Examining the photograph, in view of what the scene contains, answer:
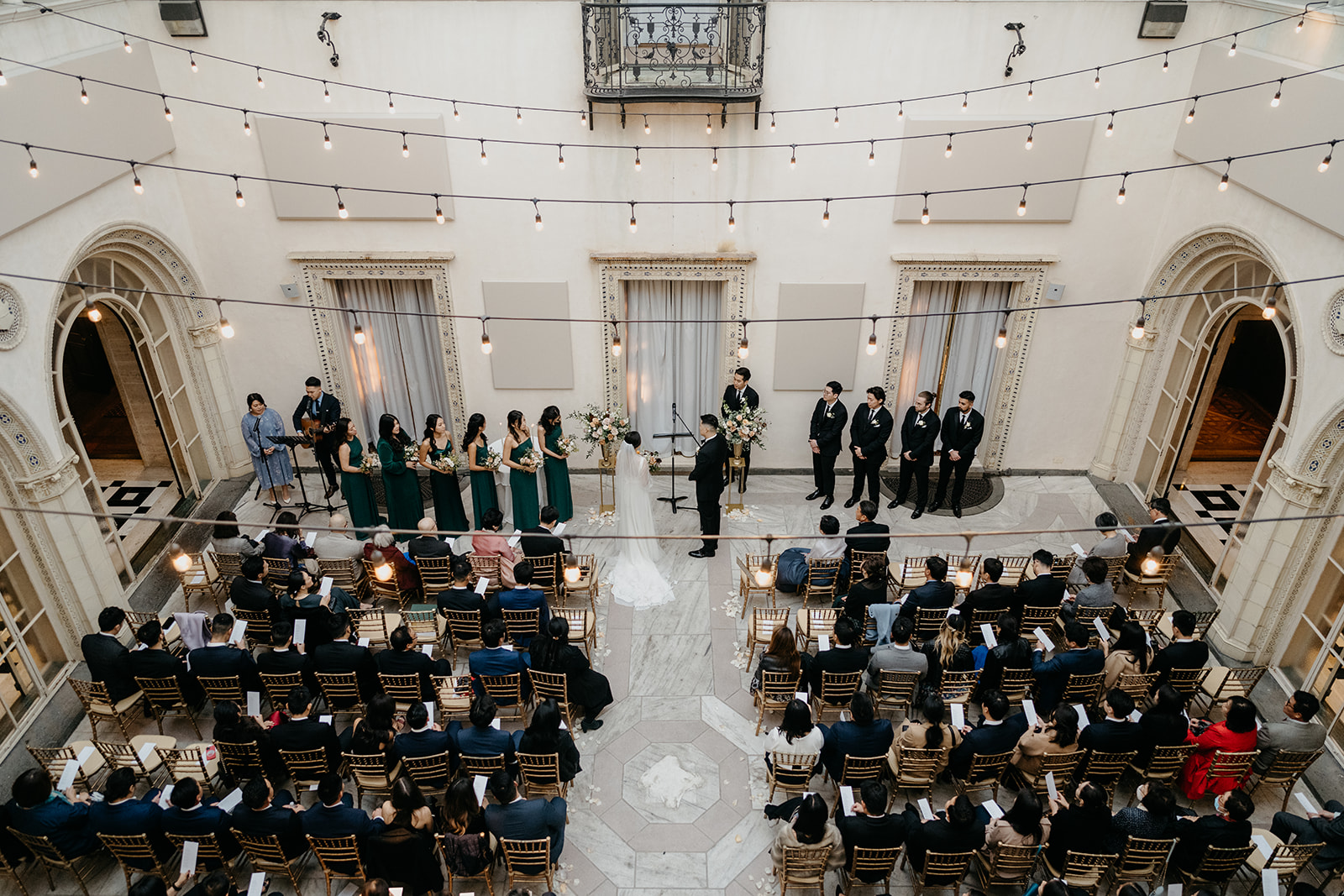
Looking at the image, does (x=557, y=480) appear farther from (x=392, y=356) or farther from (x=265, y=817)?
(x=265, y=817)

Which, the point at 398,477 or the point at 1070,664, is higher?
the point at 1070,664

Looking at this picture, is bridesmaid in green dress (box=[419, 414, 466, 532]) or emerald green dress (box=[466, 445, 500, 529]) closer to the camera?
bridesmaid in green dress (box=[419, 414, 466, 532])

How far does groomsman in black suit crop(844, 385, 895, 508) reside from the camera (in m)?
11.1

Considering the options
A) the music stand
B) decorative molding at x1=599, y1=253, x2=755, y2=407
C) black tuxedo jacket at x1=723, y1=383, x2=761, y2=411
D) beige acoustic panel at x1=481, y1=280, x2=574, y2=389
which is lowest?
the music stand

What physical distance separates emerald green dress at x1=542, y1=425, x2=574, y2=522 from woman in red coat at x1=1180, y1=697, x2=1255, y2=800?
22.7 feet

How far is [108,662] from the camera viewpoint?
7.57 m

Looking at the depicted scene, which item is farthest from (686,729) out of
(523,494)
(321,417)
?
(321,417)

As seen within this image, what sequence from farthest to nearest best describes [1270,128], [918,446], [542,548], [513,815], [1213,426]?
[1213,426] → [918,446] → [542,548] → [1270,128] → [513,815]

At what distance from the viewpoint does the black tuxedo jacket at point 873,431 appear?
11102 millimetres

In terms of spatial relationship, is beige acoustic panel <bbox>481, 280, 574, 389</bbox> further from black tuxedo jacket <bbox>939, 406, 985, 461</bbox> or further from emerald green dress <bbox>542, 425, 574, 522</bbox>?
black tuxedo jacket <bbox>939, 406, 985, 461</bbox>

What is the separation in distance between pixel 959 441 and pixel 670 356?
13.0ft

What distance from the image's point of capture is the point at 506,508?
11.2 metres

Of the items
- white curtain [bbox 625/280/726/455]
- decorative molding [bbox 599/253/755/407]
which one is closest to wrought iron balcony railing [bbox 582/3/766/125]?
decorative molding [bbox 599/253/755/407]

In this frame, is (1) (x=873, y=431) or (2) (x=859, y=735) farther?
(1) (x=873, y=431)
